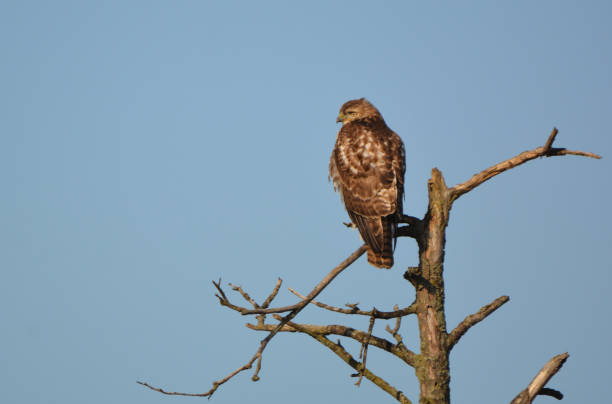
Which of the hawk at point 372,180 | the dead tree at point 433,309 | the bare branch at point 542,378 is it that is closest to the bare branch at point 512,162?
the dead tree at point 433,309

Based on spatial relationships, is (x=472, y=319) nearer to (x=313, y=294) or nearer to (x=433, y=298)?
(x=433, y=298)

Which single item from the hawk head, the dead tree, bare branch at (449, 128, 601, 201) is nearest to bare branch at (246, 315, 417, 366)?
the dead tree

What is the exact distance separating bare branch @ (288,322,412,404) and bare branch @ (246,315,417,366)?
0.18 ft

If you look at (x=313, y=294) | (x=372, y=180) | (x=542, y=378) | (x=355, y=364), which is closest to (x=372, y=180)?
(x=372, y=180)

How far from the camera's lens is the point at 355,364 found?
Result: 7.81 metres

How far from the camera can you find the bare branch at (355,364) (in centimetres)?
734

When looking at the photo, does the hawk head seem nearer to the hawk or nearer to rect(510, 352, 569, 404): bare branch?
the hawk

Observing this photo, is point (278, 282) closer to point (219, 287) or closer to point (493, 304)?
point (219, 287)

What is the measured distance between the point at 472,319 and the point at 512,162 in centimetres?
173

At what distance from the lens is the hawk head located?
36.4ft

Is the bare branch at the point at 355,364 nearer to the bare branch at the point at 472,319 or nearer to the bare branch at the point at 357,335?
the bare branch at the point at 357,335

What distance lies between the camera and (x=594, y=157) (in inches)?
256

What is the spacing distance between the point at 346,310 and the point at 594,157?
302 centimetres

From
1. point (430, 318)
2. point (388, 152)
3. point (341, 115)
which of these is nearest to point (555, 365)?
point (430, 318)
